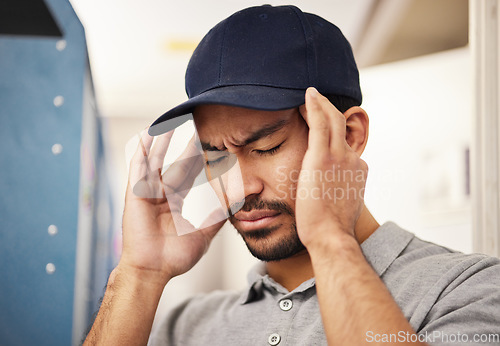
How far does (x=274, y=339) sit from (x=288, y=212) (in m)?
0.20

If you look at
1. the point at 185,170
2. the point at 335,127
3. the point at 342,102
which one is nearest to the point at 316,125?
the point at 335,127

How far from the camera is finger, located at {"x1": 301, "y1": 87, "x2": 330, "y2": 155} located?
680 millimetres

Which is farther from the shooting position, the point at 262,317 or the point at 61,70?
the point at 262,317

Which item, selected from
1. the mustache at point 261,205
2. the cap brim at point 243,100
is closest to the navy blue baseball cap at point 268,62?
the cap brim at point 243,100

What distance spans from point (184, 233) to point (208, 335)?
0.68 ft

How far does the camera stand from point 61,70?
750mm

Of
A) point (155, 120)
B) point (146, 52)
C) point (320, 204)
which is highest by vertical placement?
point (146, 52)

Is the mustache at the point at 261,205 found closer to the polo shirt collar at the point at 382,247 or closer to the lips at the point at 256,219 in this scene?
the lips at the point at 256,219

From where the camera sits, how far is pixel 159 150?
79 centimetres

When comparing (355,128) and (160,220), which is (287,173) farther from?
(160,220)

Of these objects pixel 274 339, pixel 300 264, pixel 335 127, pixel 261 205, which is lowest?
pixel 274 339

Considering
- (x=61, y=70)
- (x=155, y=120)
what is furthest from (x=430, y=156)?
(x=61, y=70)

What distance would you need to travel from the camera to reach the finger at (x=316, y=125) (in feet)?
2.23

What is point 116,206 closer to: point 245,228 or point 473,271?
point 245,228
